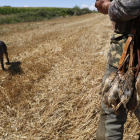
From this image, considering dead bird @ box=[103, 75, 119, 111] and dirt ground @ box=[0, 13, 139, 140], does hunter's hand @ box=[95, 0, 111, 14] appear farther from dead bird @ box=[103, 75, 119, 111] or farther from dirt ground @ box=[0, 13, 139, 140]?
dirt ground @ box=[0, 13, 139, 140]

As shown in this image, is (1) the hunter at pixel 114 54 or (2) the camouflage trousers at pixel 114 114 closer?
(1) the hunter at pixel 114 54

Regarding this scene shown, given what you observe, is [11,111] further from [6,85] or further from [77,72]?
[77,72]

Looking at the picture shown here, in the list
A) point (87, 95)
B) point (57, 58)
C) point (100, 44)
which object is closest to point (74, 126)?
point (87, 95)

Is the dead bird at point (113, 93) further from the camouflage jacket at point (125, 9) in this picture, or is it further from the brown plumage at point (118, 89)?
the camouflage jacket at point (125, 9)

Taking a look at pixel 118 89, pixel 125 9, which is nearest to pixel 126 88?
pixel 118 89

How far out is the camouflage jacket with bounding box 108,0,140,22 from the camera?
3.58 ft

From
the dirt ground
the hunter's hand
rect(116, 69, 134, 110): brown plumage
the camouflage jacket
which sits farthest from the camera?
the dirt ground

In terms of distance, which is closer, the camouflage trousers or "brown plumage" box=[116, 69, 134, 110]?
"brown plumage" box=[116, 69, 134, 110]

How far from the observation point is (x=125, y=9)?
1.14 m

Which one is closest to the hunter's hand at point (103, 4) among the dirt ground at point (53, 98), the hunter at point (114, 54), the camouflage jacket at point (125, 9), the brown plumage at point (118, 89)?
the hunter at point (114, 54)

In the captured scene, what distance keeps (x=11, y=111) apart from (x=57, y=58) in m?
2.75

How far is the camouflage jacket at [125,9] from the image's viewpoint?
109 centimetres

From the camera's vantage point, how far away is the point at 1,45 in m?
4.34

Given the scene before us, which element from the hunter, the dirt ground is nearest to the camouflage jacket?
the hunter
